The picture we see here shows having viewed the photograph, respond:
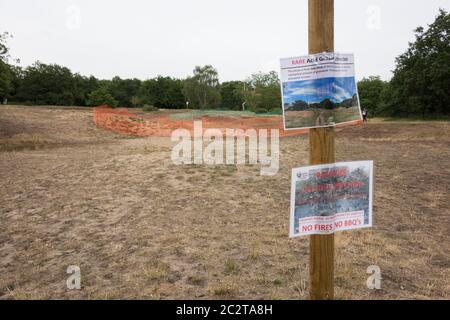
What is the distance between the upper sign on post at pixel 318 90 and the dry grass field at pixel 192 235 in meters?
2.09

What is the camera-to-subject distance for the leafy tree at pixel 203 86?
46062 mm

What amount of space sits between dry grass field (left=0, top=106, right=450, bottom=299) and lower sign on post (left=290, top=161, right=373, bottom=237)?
1.27m

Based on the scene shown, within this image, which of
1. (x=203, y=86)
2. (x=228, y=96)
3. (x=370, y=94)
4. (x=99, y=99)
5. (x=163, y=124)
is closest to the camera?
(x=163, y=124)

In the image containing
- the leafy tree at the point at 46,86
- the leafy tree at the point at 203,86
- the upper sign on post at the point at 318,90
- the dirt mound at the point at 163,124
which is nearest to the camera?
the upper sign on post at the point at 318,90

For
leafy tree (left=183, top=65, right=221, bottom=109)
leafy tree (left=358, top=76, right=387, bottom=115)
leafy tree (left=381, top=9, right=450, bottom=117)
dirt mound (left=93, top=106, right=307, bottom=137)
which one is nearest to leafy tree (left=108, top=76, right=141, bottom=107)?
leafy tree (left=183, top=65, right=221, bottom=109)

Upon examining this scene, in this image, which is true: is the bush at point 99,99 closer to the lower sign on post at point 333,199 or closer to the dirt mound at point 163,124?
the dirt mound at point 163,124

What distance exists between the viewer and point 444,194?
801 centimetres

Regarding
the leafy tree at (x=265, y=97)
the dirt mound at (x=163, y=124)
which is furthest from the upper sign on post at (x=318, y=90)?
the leafy tree at (x=265, y=97)

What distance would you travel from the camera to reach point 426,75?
32312mm

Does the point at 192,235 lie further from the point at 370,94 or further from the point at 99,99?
the point at 370,94

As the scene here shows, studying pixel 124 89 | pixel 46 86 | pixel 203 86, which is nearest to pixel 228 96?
pixel 124 89

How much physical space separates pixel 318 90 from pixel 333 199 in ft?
2.98
